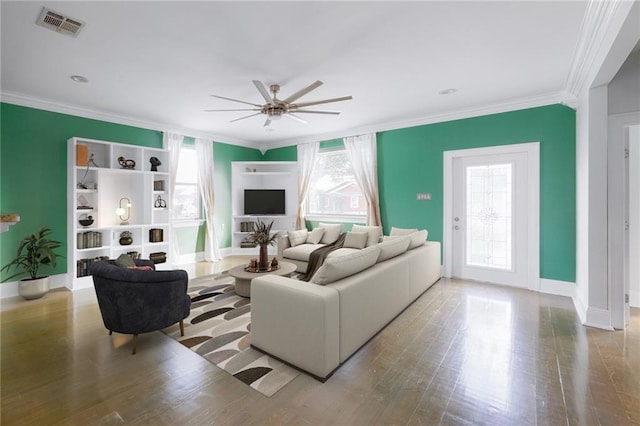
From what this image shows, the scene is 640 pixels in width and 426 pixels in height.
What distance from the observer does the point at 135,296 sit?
259cm

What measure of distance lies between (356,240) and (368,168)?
1640mm

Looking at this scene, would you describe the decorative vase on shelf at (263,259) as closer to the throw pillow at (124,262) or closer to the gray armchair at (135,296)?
the gray armchair at (135,296)

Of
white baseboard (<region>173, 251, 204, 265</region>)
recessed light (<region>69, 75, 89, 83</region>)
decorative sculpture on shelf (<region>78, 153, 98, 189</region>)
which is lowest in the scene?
white baseboard (<region>173, 251, 204, 265</region>)

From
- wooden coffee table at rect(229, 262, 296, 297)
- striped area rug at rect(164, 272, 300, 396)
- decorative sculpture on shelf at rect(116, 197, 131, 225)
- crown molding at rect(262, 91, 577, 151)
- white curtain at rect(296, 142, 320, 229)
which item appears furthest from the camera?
white curtain at rect(296, 142, 320, 229)

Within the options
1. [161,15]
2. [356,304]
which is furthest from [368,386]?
[161,15]

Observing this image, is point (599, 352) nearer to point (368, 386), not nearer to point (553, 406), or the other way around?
point (553, 406)

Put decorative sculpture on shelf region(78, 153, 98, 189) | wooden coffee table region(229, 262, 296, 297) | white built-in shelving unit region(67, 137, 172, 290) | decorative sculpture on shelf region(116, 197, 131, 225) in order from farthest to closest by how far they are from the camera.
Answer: decorative sculpture on shelf region(116, 197, 131, 225) → decorative sculpture on shelf region(78, 153, 98, 189) → white built-in shelving unit region(67, 137, 172, 290) → wooden coffee table region(229, 262, 296, 297)

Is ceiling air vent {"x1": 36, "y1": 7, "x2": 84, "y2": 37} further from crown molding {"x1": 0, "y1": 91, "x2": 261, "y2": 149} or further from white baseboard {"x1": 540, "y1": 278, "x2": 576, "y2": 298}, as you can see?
white baseboard {"x1": 540, "y1": 278, "x2": 576, "y2": 298}

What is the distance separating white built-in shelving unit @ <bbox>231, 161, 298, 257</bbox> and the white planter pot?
3493 mm

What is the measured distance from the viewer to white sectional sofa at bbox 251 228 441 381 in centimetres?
223

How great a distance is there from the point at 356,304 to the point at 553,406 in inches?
56.8

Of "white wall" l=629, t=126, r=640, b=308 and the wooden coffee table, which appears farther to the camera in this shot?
the wooden coffee table

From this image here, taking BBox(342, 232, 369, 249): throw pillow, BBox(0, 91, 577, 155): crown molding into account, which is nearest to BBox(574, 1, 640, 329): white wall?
BBox(0, 91, 577, 155): crown molding

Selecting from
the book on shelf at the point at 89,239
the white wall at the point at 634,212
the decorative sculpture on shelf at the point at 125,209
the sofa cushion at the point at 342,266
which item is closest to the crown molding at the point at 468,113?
the white wall at the point at 634,212
